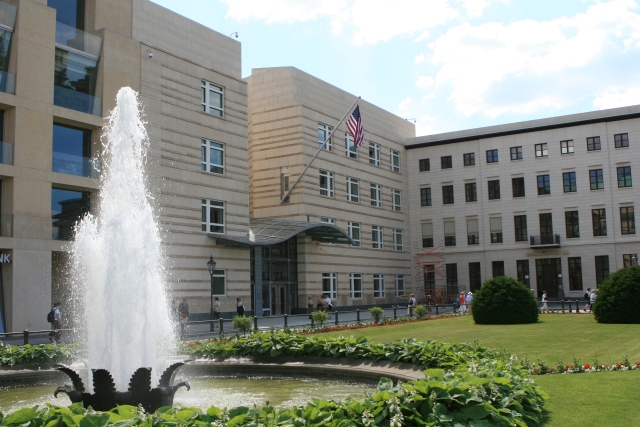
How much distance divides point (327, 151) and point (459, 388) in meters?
44.2

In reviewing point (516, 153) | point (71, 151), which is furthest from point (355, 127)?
point (516, 153)

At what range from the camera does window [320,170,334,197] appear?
50906mm

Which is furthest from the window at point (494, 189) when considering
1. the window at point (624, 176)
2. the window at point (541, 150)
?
the window at point (624, 176)

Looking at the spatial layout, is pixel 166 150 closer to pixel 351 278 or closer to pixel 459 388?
pixel 351 278

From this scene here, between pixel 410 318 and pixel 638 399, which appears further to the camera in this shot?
pixel 410 318

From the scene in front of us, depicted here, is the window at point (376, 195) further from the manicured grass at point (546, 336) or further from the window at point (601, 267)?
the manicured grass at point (546, 336)

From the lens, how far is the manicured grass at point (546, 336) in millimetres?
17969

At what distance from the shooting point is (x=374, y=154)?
193 ft

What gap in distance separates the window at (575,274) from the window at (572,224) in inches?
84.5

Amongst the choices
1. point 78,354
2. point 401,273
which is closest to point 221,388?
point 78,354

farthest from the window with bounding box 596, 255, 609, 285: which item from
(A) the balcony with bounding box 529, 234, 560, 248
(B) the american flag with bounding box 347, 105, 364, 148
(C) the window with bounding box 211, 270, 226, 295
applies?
(C) the window with bounding box 211, 270, 226, 295

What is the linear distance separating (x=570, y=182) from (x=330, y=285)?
24.8 m

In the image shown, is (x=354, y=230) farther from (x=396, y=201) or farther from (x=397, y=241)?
(x=396, y=201)

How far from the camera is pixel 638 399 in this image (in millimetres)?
9805
